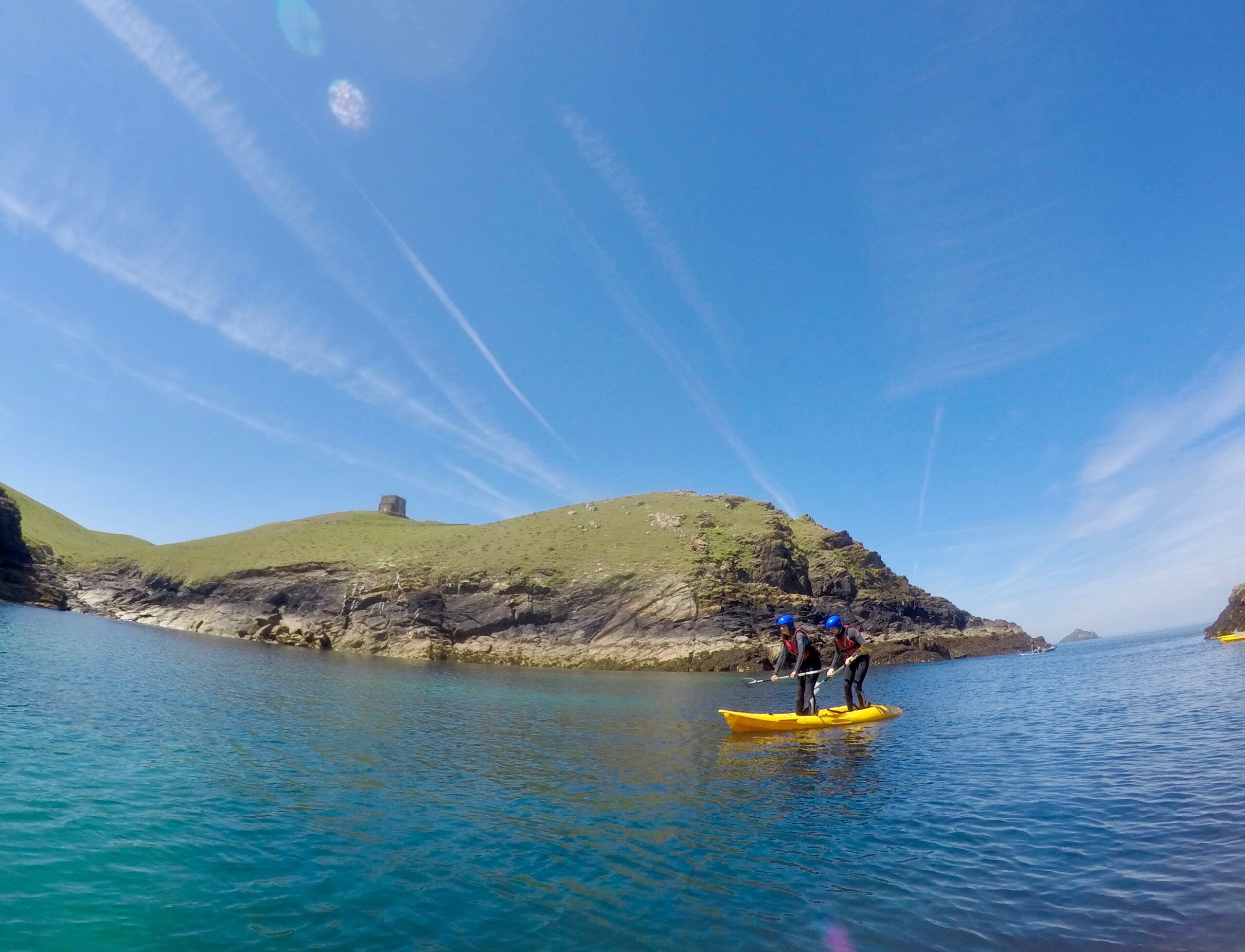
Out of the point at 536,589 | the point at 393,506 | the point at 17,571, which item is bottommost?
the point at 17,571

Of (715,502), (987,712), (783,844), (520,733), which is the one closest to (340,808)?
(783,844)

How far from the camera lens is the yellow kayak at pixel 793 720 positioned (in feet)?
83.6

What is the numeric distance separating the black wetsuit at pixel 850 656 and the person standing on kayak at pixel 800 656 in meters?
1.15

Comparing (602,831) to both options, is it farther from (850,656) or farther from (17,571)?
(17,571)

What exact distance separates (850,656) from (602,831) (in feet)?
62.4

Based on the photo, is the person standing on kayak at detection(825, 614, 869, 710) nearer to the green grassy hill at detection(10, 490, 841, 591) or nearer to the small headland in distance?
the small headland in distance

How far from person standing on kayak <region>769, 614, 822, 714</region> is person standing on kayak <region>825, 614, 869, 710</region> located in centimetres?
104

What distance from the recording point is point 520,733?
85.6 feet

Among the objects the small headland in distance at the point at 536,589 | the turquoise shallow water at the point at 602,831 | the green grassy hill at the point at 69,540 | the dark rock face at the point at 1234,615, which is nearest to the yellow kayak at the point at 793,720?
the turquoise shallow water at the point at 602,831

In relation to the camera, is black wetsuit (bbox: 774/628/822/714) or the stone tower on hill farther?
the stone tower on hill

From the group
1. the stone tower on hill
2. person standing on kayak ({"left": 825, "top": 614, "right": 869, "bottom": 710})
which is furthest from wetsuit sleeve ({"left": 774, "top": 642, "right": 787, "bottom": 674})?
the stone tower on hill

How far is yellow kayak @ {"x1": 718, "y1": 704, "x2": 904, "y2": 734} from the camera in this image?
25.5 m

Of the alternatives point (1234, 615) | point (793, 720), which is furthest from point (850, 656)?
point (1234, 615)

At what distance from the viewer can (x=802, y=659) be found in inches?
1038
